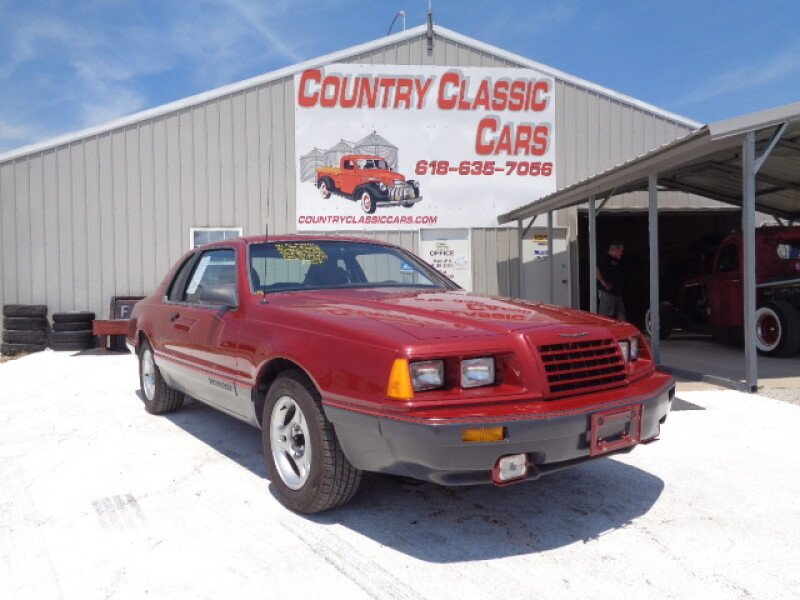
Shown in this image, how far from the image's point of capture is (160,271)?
1148cm

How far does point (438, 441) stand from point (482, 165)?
10.7m

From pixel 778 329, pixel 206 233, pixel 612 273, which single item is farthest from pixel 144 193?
pixel 778 329

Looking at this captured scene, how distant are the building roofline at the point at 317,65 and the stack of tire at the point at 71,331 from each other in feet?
10.1

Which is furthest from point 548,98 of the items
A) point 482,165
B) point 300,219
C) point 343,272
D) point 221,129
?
point 343,272

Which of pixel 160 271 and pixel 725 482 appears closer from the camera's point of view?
pixel 725 482

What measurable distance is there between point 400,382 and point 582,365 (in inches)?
35.3

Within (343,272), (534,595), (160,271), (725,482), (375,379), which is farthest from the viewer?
(160,271)

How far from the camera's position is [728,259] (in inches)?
376

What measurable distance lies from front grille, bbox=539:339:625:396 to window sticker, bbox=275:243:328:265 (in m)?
1.83

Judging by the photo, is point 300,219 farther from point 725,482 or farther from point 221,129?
point 725,482

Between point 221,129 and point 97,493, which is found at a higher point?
point 221,129

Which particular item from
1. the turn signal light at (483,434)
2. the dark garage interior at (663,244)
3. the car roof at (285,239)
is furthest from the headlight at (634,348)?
the dark garage interior at (663,244)

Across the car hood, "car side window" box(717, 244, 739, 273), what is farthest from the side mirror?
"car side window" box(717, 244, 739, 273)

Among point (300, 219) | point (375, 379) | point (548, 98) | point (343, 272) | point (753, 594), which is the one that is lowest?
point (753, 594)
